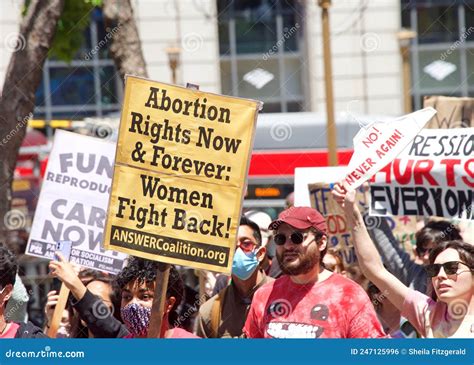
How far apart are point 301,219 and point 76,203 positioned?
2.22m

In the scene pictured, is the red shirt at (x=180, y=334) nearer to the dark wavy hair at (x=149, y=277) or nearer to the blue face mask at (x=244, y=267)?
the dark wavy hair at (x=149, y=277)

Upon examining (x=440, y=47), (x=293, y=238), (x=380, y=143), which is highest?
(x=440, y=47)

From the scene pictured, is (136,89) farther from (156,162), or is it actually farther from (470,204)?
(470,204)

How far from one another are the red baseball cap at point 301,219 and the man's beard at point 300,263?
10cm

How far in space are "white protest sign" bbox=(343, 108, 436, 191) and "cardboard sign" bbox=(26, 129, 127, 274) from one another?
183cm

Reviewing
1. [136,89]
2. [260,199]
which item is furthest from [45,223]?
[260,199]

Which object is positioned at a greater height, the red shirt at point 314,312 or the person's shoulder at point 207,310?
the person's shoulder at point 207,310

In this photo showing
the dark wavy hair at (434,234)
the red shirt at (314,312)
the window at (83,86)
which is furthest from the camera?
Result: the window at (83,86)

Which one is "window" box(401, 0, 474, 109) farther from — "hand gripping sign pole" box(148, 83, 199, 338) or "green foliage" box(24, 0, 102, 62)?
"hand gripping sign pole" box(148, 83, 199, 338)

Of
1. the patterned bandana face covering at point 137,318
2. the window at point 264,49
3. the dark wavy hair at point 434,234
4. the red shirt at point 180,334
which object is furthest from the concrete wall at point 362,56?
the red shirt at point 180,334

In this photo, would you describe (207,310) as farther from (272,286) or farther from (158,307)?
(158,307)

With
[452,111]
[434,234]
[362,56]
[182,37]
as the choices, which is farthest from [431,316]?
[362,56]

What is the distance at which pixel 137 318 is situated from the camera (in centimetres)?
515

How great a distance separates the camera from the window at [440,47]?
23984 mm
